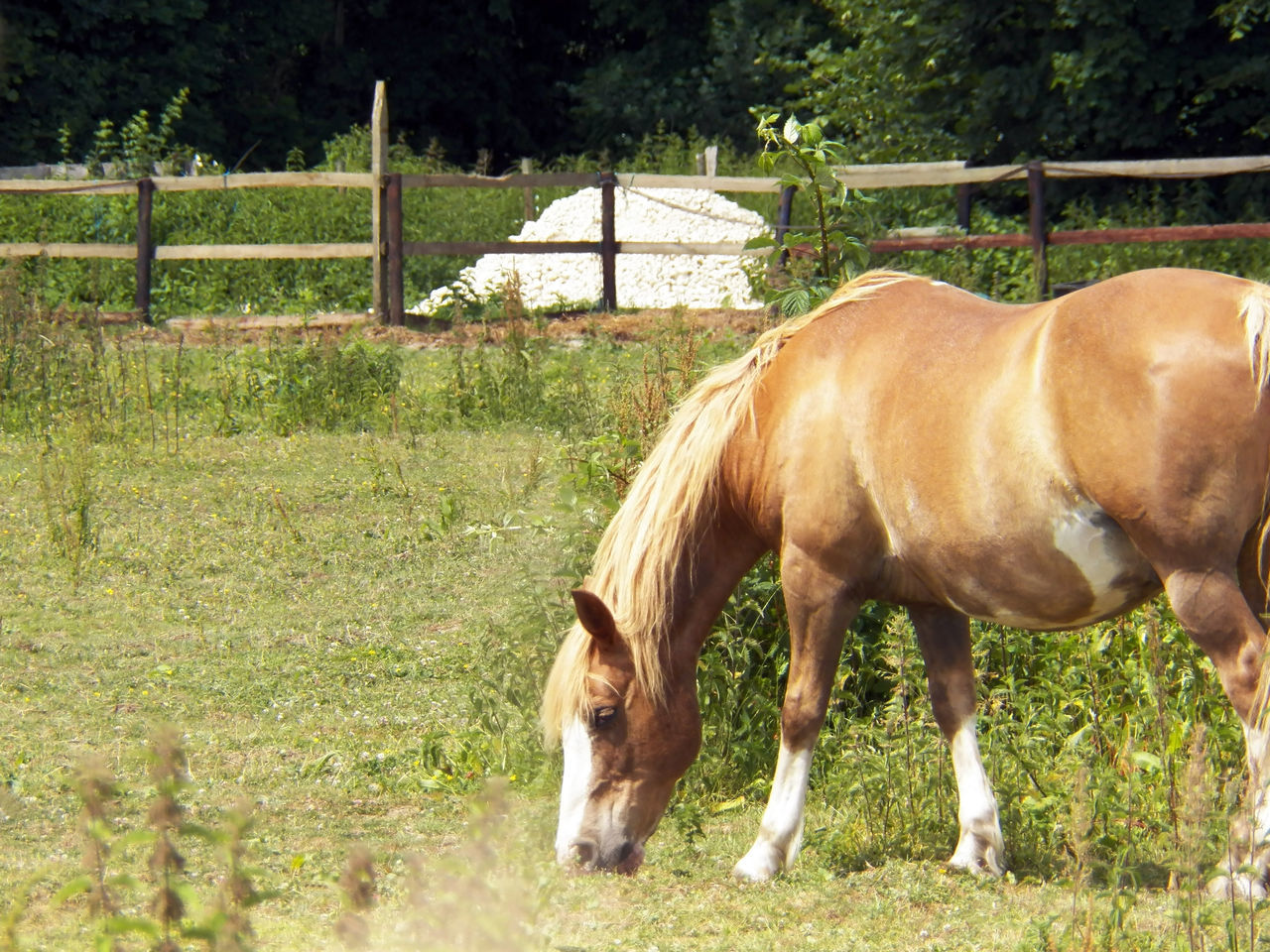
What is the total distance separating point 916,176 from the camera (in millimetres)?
13625

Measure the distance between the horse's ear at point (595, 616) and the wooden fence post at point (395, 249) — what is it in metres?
9.89

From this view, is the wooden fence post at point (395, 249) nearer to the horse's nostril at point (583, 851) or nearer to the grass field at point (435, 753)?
the grass field at point (435, 753)

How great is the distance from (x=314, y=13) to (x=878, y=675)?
26.4 meters

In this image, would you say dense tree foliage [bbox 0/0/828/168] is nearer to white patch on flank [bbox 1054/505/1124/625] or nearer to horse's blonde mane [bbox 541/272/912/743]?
horse's blonde mane [bbox 541/272/912/743]

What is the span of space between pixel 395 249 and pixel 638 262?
11.8 feet

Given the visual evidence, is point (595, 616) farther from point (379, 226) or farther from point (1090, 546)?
point (379, 226)

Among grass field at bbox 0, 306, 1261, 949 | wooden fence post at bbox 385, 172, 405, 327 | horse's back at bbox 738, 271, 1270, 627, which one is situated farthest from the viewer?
wooden fence post at bbox 385, 172, 405, 327

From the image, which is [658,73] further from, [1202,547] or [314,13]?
[1202,547]

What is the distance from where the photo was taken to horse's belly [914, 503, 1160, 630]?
3.24 meters

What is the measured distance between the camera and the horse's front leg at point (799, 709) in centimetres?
367

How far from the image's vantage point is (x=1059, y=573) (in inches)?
130

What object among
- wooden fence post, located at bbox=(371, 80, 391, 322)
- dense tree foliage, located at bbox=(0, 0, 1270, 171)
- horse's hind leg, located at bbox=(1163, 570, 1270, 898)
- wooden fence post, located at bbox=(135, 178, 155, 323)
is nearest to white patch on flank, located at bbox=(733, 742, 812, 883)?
horse's hind leg, located at bbox=(1163, 570, 1270, 898)

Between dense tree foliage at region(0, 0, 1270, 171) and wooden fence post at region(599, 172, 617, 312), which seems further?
dense tree foliage at region(0, 0, 1270, 171)

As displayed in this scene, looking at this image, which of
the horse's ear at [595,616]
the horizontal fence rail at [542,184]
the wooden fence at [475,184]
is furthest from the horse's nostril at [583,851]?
the wooden fence at [475,184]
